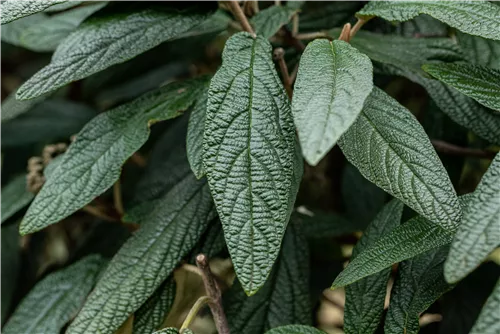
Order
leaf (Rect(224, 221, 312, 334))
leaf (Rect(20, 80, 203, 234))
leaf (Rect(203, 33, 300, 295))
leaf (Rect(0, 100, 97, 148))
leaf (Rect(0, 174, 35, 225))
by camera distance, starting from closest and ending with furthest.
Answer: leaf (Rect(203, 33, 300, 295)), leaf (Rect(20, 80, 203, 234)), leaf (Rect(224, 221, 312, 334)), leaf (Rect(0, 174, 35, 225)), leaf (Rect(0, 100, 97, 148))

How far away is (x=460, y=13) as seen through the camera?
75 cm

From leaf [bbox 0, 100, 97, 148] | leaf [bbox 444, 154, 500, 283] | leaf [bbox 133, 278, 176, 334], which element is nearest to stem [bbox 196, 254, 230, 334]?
leaf [bbox 133, 278, 176, 334]

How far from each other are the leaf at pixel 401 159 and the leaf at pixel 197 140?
169mm

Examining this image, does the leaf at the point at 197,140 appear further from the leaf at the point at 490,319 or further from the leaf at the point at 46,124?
the leaf at the point at 46,124

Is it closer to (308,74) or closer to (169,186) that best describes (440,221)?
(308,74)

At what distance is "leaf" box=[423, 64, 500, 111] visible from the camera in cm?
75

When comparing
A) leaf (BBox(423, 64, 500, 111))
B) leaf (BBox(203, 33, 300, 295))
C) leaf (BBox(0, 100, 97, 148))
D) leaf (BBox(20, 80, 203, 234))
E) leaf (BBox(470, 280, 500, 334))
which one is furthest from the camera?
leaf (BBox(0, 100, 97, 148))

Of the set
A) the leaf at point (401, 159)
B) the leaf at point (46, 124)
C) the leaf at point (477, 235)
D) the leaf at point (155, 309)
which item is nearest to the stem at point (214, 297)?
the leaf at point (155, 309)

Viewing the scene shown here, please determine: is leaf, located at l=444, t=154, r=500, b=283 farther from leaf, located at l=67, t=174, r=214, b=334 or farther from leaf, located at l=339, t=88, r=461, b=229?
leaf, located at l=67, t=174, r=214, b=334

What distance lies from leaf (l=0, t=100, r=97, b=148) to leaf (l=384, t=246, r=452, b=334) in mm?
864

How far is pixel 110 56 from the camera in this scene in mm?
876

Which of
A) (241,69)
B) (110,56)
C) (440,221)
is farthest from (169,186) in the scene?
(440,221)

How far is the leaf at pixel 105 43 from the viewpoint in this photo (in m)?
0.83

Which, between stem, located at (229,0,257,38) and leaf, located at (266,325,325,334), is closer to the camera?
leaf, located at (266,325,325,334)
